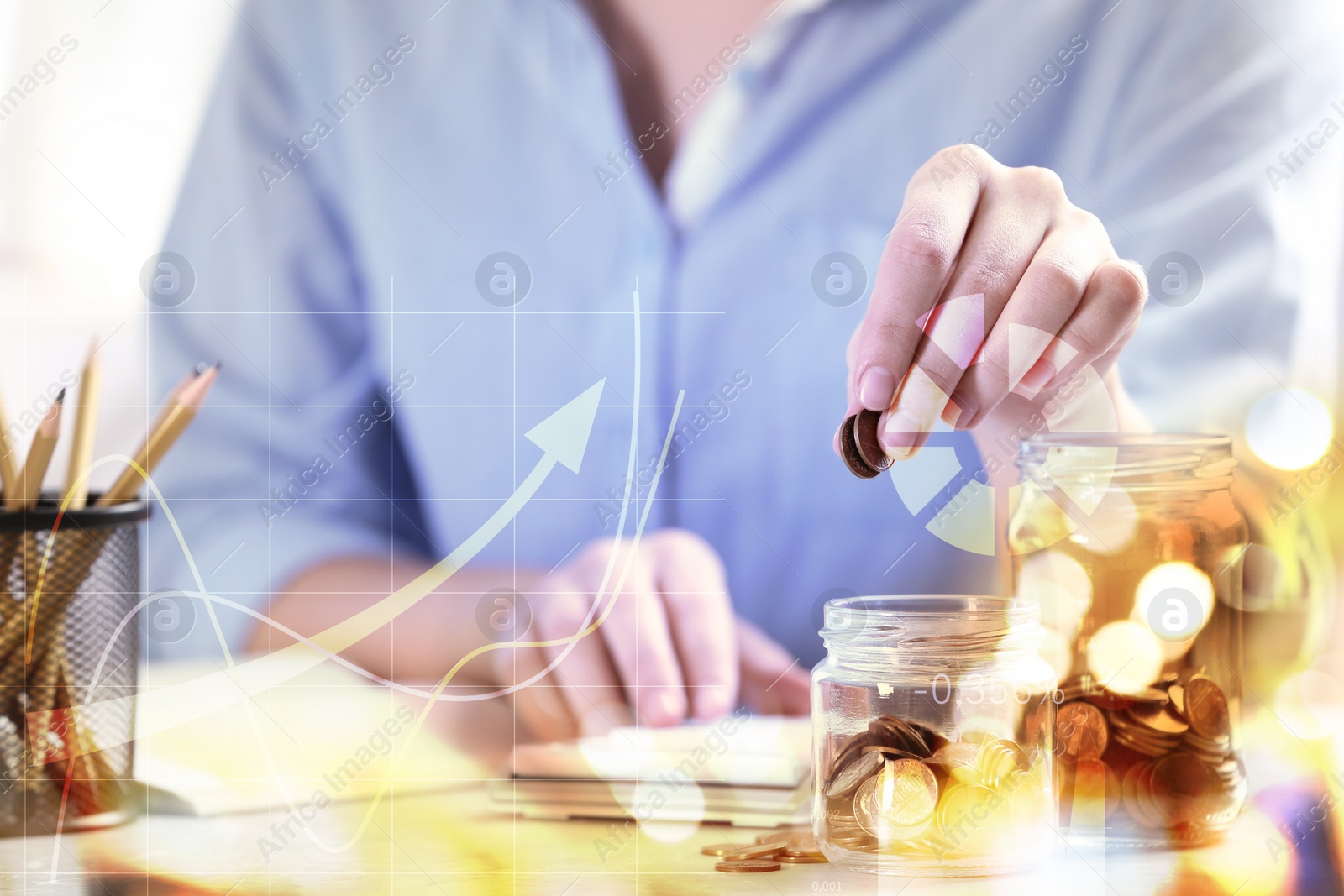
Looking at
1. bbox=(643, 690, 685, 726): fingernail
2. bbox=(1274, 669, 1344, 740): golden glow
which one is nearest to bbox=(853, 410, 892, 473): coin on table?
bbox=(643, 690, 685, 726): fingernail

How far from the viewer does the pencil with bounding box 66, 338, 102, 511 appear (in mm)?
493

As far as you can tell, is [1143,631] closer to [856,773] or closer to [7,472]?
[856,773]

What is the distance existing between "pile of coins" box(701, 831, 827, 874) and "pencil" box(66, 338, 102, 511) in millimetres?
377

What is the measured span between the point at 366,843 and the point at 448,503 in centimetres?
18

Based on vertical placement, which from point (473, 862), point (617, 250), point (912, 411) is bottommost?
point (473, 862)

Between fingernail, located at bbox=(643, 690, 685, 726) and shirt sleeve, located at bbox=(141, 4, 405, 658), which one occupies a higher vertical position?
shirt sleeve, located at bbox=(141, 4, 405, 658)

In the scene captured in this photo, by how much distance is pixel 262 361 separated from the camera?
0.54 meters

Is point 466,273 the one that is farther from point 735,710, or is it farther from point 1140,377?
point 1140,377

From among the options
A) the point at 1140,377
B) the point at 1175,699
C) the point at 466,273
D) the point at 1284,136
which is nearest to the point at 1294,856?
the point at 1175,699

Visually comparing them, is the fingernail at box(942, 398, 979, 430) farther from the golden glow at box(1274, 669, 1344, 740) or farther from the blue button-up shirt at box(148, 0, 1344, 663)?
the golden glow at box(1274, 669, 1344, 740)

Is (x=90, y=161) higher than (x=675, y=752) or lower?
higher

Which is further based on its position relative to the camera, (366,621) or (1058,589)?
(366,621)

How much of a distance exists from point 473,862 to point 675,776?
109 millimetres

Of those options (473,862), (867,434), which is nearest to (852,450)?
(867,434)
